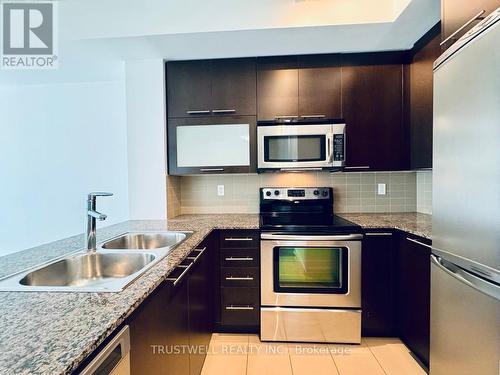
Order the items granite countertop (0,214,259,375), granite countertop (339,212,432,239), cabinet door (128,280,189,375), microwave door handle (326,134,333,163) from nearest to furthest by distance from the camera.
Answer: granite countertop (0,214,259,375) < cabinet door (128,280,189,375) < granite countertop (339,212,432,239) < microwave door handle (326,134,333,163)

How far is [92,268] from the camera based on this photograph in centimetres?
140

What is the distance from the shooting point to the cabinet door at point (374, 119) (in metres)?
2.33

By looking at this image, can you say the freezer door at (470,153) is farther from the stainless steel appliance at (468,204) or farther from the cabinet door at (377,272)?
the cabinet door at (377,272)

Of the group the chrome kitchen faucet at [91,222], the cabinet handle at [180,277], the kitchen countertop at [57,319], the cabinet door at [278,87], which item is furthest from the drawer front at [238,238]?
the cabinet door at [278,87]

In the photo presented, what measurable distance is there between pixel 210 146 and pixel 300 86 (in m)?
0.96

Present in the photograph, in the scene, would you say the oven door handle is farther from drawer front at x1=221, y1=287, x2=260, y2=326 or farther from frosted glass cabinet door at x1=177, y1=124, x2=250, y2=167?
frosted glass cabinet door at x1=177, y1=124, x2=250, y2=167

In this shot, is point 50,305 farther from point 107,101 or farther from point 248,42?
point 107,101

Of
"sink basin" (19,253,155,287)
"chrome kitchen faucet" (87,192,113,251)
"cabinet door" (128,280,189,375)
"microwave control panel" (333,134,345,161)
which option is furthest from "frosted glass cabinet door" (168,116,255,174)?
"cabinet door" (128,280,189,375)

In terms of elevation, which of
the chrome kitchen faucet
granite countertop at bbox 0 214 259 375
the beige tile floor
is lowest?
the beige tile floor

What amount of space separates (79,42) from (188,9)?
89 cm

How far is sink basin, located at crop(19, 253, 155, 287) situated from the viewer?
49.2 inches

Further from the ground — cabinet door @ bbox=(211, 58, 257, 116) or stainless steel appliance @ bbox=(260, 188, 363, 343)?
cabinet door @ bbox=(211, 58, 257, 116)

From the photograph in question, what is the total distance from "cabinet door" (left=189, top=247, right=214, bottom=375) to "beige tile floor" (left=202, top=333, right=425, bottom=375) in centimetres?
20

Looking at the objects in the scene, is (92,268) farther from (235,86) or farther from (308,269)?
(235,86)
